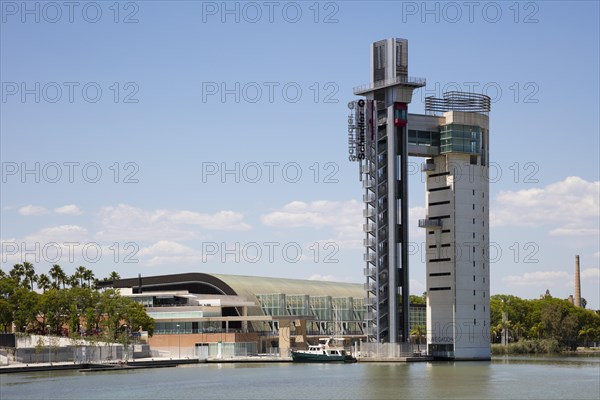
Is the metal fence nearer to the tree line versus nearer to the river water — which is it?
the river water

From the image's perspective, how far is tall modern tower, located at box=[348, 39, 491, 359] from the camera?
168 meters

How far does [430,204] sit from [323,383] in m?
63.0

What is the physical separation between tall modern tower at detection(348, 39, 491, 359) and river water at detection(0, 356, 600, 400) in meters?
16.1

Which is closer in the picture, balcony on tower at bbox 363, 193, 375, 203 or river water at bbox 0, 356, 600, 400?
river water at bbox 0, 356, 600, 400

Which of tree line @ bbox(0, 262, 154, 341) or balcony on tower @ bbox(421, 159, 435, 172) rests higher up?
balcony on tower @ bbox(421, 159, 435, 172)

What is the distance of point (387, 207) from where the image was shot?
167500 millimetres

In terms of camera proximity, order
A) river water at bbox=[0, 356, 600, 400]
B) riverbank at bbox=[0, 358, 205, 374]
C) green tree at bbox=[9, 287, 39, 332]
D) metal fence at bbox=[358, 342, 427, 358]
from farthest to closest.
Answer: green tree at bbox=[9, 287, 39, 332] < metal fence at bbox=[358, 342, 427, 358] < riverbank at bbox=[0, 358, 205, 374] < river water at bbox=[0, 356, 600, 400]

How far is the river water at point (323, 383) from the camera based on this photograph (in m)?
104

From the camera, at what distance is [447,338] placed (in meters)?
174

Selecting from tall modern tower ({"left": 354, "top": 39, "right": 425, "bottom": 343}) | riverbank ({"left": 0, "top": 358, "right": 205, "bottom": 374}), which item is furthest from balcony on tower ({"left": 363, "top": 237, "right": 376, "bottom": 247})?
riverbank ({"left": 0, "top": 358, "right": 205, "bottom": 374})

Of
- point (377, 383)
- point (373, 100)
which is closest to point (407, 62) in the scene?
point (373, 100)

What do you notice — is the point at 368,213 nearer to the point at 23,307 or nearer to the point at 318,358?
the point at 318,358

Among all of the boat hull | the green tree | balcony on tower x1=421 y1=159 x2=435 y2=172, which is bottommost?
the boat hull

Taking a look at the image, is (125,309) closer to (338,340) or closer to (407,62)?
(338,340)
